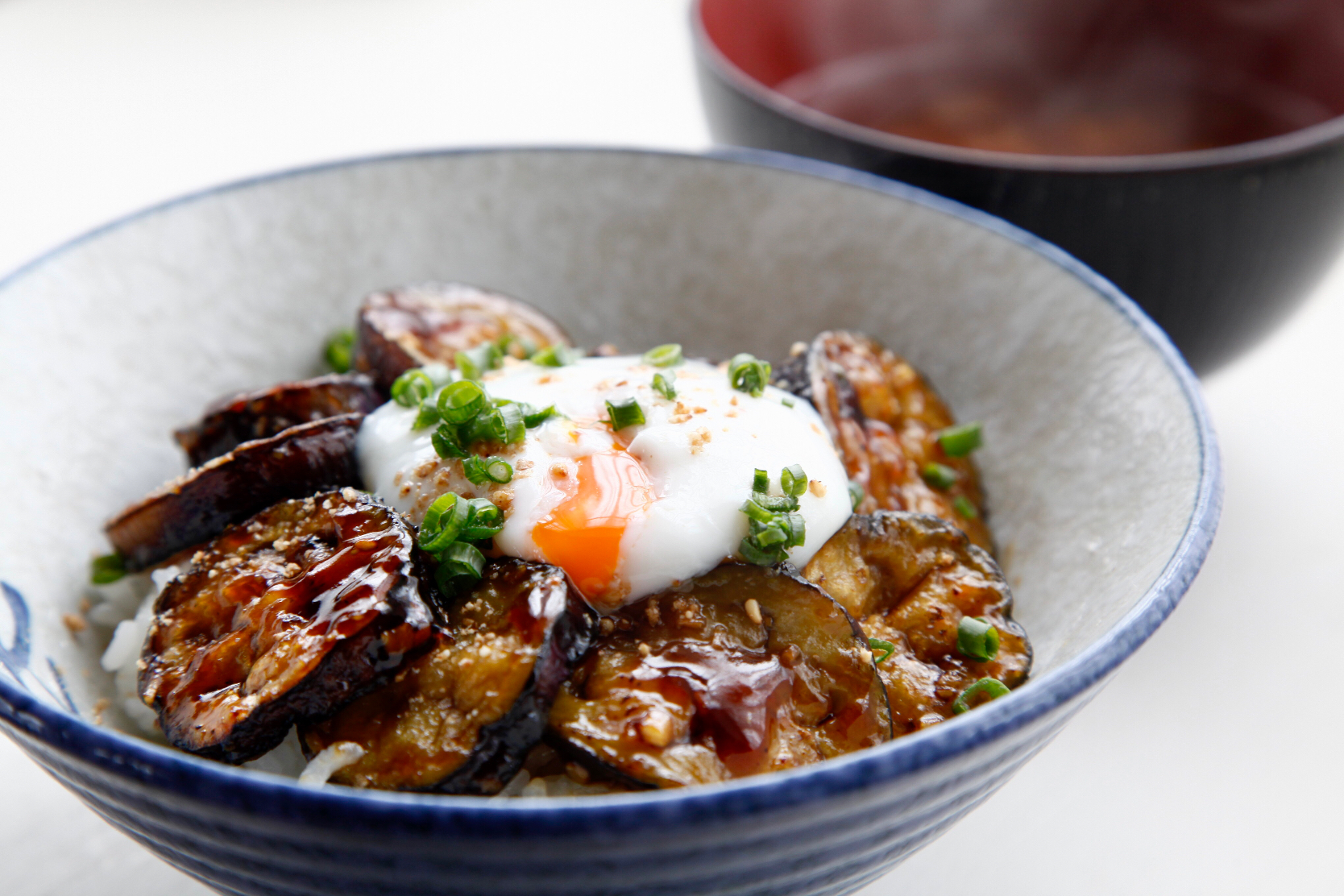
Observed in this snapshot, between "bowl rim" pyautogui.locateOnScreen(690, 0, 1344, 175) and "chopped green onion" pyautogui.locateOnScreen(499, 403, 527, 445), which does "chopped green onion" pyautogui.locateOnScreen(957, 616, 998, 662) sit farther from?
"bowl rim" pyautogui.locateOnScreen(690, 0, 1344, 175)

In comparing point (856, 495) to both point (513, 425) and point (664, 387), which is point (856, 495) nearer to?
point (664, 387)

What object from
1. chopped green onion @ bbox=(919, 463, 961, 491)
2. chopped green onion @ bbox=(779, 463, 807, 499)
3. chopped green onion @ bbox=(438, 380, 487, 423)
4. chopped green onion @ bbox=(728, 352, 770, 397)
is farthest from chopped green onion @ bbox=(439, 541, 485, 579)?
chopped green onion @ bbox=(919, 463, 961, 491)

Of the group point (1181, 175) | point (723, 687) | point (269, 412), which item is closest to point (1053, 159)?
point (1181, 175)

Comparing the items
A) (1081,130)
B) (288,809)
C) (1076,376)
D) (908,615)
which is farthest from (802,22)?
(288,809)

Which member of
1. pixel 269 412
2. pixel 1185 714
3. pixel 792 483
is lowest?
pixel 1185 714

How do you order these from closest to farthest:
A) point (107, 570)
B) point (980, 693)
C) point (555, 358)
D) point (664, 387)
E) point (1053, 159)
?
point (980, 693), point (664, 387), point (107, 570), point (555, 358), point (1053, 159)

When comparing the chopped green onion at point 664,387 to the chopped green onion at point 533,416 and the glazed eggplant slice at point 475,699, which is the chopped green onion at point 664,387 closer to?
the chopped green onion at point 533,416

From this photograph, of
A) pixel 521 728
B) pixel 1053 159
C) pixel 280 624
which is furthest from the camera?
pixel 1053 159
